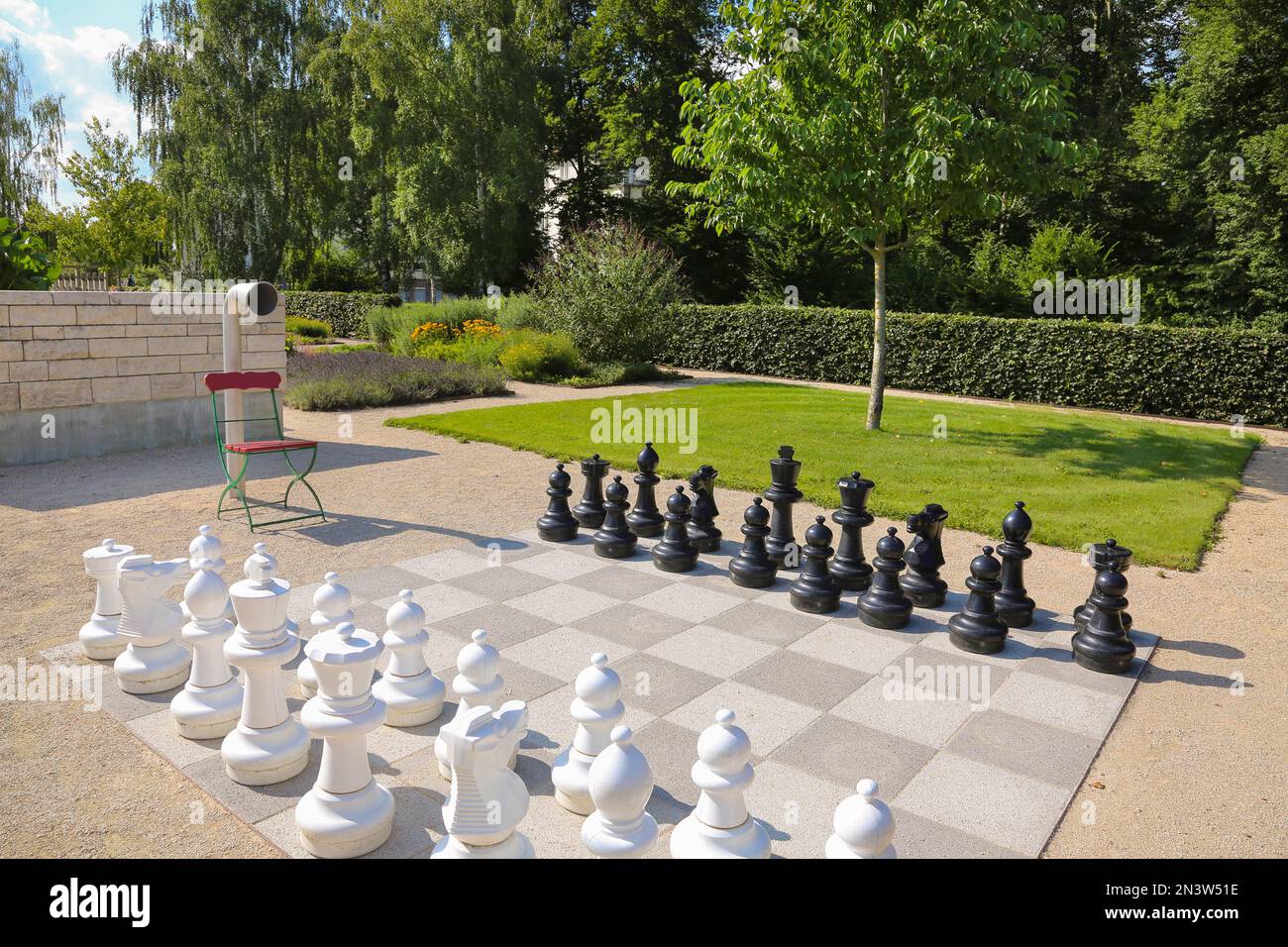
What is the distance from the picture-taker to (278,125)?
29141mm

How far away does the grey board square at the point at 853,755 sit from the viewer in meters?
3.15

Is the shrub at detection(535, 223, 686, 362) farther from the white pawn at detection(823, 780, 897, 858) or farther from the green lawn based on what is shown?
the white pawn at detection(823, 780, 897, 858)

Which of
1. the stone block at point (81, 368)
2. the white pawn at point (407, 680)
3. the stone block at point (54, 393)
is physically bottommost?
the white pawn at point (407, 680)

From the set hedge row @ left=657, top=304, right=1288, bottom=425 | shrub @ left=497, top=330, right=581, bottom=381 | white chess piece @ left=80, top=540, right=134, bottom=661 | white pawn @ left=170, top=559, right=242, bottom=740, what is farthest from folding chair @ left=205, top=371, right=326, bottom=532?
hedge row @ left=657, top=304, right=1288, bottom=425

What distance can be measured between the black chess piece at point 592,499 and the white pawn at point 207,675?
3.21 m

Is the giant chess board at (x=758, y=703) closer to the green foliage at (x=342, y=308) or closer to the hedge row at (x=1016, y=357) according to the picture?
the hedge row at (x=1016, y=357)

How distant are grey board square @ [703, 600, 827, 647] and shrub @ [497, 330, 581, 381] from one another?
1189 centimetres

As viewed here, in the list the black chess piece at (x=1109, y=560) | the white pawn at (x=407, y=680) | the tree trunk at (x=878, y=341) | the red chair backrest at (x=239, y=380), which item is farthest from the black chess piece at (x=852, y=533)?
the tree trunk at (x=878, y=341)

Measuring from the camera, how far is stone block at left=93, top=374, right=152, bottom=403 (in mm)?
8989

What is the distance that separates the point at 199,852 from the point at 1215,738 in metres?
3.81

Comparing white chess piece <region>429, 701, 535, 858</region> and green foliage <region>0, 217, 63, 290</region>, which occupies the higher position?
green foliage <region>0, 217, 63, 290</region>

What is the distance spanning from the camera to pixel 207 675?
11.0ft

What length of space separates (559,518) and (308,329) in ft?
66.8
